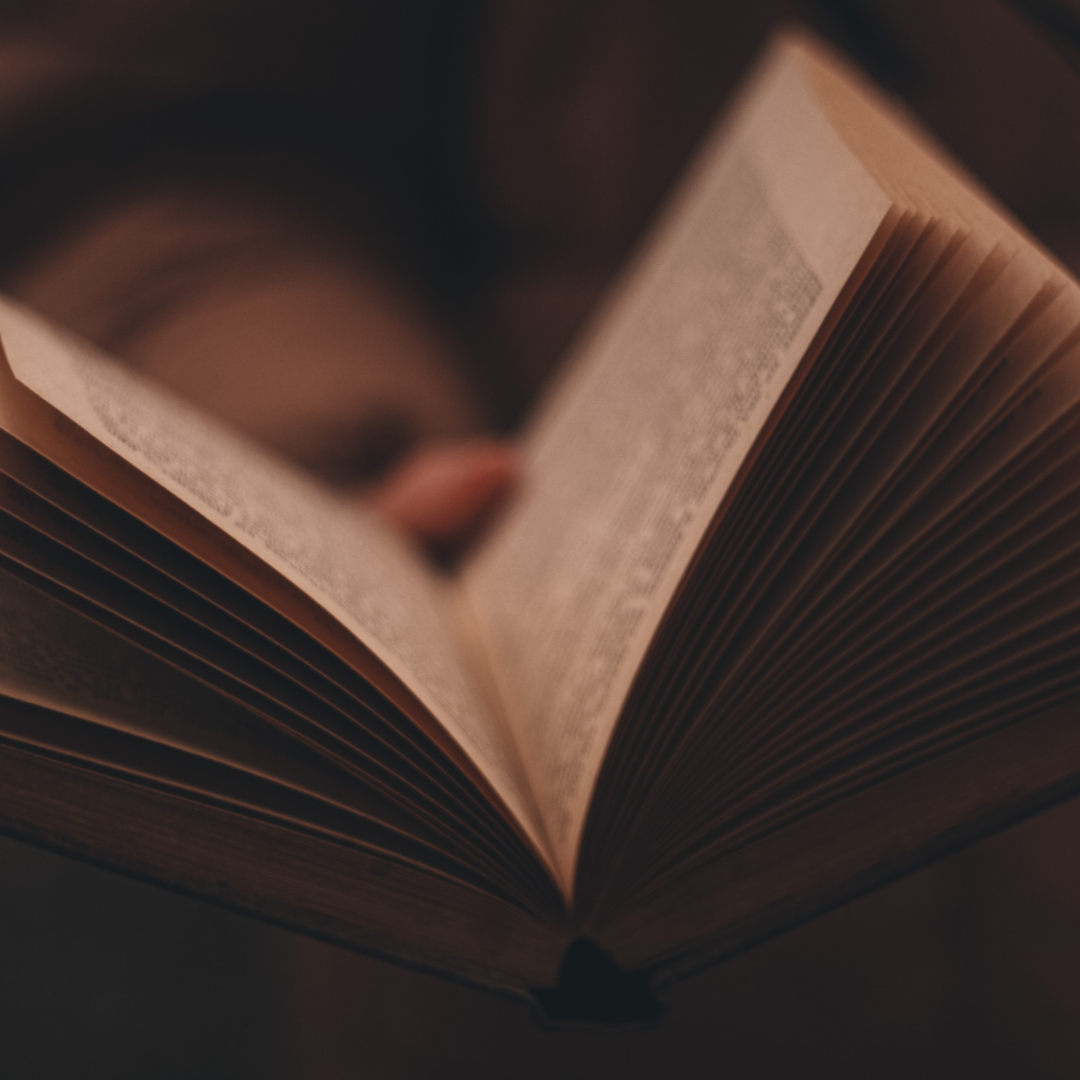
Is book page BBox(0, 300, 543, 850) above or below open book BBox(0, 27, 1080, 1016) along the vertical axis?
above

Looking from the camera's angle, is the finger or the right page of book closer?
the right page of book

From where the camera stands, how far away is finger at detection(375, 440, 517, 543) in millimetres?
743

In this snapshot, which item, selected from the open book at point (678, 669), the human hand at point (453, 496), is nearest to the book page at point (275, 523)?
the open book at point (678, 669)

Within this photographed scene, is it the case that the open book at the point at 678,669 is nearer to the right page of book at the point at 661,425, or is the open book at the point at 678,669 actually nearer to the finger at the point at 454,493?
the right page of book at the point at 661,425

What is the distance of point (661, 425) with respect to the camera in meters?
0.49

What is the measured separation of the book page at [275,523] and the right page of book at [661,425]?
3 centimetres

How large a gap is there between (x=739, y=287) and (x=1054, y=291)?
0.59 ft

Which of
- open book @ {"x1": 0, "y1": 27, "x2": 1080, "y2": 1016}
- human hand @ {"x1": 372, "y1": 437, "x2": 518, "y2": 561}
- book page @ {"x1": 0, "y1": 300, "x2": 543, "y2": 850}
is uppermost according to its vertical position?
human hand @ {"x1": 372, "y1": 437, "x2": 518, "y2": 561}

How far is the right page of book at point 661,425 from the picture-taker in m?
0.36

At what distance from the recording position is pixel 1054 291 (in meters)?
0.32

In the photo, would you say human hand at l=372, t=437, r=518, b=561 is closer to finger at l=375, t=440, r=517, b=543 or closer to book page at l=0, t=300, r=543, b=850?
finger at l=375, t=440, r=517, b=543

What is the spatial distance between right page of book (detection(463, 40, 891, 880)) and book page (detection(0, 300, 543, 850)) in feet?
0.11

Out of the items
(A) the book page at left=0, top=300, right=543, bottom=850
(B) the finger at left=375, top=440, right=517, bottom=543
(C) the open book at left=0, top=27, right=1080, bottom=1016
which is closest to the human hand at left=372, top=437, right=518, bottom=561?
(B) the finger at left=375, top=440, right=517, bottom=543

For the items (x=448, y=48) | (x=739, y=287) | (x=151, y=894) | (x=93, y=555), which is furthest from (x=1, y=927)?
(x=448, y=48)
